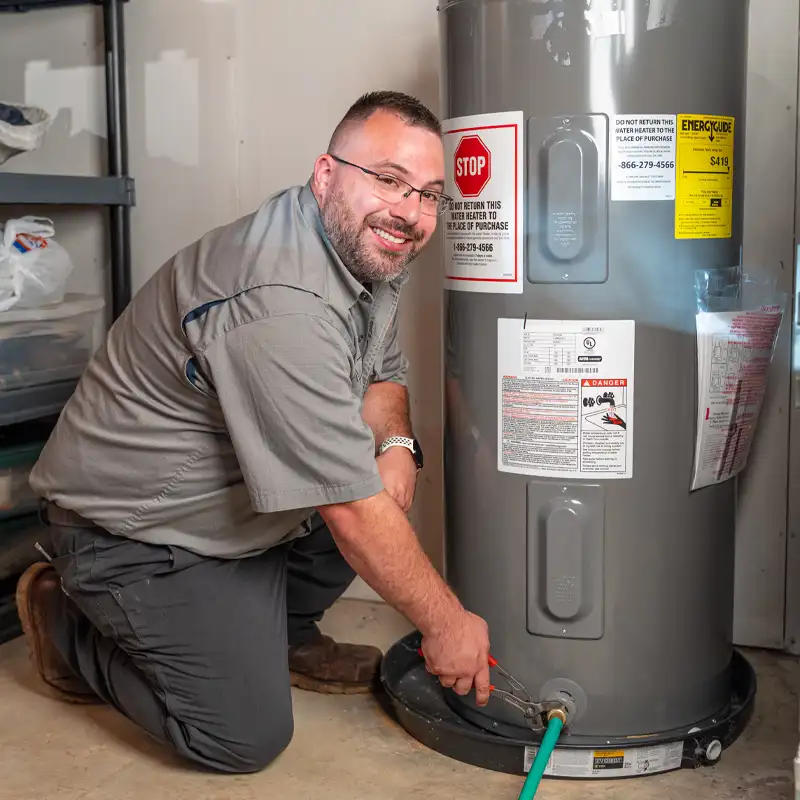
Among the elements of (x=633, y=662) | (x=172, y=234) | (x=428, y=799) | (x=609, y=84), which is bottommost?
(x=428, y=799)

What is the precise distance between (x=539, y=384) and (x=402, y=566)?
0.32 meters

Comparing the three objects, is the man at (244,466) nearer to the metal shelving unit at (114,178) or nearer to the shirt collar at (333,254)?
the shirt collar at (333,254)

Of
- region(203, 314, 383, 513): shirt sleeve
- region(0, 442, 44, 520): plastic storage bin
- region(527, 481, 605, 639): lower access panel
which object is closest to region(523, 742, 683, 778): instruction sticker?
region(527, 481, 605, 639): lower access panel

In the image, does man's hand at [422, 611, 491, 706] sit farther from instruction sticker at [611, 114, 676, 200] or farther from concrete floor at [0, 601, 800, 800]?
instruction sticker at [611, 114, 676, 200]

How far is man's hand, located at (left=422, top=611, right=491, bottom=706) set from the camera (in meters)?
1.33

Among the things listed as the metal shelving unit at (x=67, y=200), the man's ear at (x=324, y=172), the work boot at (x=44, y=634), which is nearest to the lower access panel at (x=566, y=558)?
the man's ear at (x=324, y=172)

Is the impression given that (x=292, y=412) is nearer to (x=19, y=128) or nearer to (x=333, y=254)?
(x=333, y=254)

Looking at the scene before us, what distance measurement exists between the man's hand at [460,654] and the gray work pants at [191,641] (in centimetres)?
29

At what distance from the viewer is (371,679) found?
1739 millimetres

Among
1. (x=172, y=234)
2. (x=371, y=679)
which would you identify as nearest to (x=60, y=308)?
(x=172, y=234)

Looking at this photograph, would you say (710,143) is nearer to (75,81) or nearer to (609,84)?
(609,84)

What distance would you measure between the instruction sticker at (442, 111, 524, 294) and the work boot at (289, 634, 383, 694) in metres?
0.67

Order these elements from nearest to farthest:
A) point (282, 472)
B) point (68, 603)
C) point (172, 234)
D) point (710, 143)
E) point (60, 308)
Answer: point (282, 472) < point (710, 143) < point (68, 603) < point (60, 308) < point (172, 234)

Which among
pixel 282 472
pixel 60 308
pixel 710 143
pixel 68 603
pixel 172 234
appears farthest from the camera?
pixel 172 234
